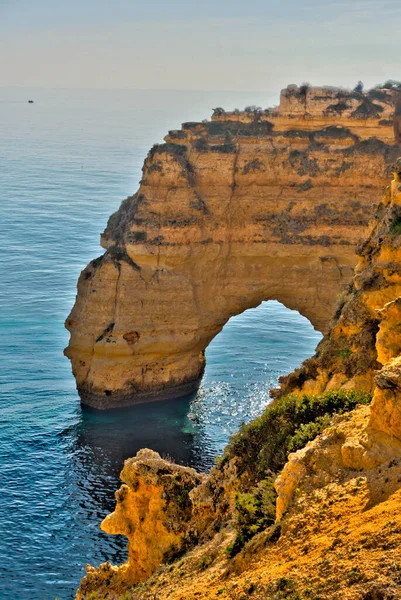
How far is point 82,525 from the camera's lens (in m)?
35.0

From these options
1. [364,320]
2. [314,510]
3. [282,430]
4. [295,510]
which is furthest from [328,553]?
[364,320]

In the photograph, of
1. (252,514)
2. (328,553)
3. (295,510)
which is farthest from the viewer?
(252,514)

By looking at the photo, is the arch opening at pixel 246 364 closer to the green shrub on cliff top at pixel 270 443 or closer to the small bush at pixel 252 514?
the green shrub on cliff top at pixel 270 443

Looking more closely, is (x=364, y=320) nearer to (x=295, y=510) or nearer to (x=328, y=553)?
(x=295, y=510)

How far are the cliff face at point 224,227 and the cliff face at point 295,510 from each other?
86.3 ft

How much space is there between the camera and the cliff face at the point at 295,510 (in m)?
12.4

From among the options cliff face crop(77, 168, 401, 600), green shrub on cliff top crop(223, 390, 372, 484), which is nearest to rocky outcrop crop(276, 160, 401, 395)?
green shrub on cliff top crop(223, 390, 372, 484)

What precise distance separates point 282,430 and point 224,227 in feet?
96.0

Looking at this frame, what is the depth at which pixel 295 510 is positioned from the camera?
14336mm

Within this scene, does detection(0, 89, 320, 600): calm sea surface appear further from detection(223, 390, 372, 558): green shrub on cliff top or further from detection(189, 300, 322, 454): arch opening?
detection(223, 390, 372, 558): green shrub on cliff top

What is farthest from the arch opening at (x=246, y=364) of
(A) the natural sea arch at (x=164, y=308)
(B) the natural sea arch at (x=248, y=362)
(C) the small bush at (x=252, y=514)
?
(C) the small bush at (x=252, y=514)

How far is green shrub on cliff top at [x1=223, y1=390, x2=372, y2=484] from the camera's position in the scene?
1795 cm

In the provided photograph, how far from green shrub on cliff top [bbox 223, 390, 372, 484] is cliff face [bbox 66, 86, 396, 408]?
26608 millimetres

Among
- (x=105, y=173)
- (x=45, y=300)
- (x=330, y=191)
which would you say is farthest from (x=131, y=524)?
(x=105, y=173)
